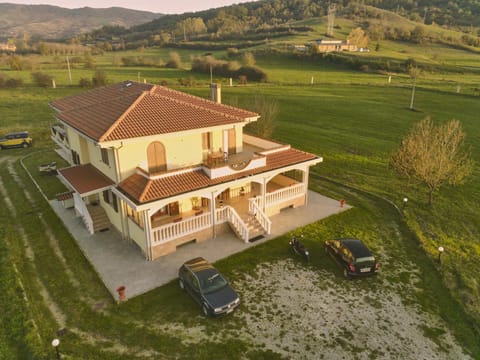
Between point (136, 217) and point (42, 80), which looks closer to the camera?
point (136, 217)

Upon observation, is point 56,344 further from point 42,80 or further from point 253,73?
point 253,73

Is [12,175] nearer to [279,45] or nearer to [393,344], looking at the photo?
[393,344]

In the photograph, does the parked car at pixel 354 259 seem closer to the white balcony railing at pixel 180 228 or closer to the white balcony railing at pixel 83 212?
the white balcony railing at pixel 180 228

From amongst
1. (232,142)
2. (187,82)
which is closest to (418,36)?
(187,82)

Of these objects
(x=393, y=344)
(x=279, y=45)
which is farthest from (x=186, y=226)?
(x=279, y=45)

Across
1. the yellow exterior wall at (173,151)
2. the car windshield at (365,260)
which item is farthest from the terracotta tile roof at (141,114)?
the car windshield at (365,260)

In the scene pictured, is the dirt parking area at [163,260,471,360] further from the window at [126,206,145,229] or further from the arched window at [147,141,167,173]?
the arched window at [147,141,167,173]

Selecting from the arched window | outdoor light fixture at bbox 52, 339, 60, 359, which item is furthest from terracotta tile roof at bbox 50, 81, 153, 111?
outdoor light fixture at bbox 52, 339, 60, 359
